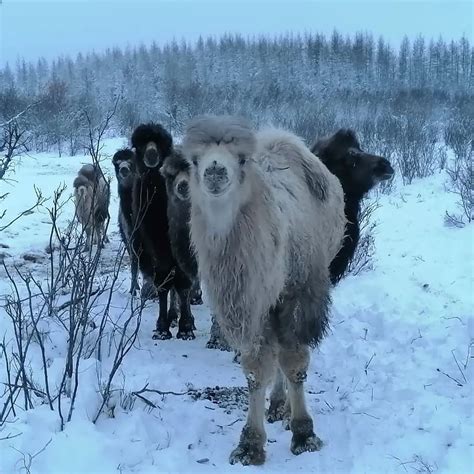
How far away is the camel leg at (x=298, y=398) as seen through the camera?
159 inches

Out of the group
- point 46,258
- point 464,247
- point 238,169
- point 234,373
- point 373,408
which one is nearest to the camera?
point 238,169

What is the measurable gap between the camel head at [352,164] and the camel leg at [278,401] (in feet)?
8.26

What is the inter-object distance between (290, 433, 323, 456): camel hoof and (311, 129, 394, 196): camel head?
307 cm

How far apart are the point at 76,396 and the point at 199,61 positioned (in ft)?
256

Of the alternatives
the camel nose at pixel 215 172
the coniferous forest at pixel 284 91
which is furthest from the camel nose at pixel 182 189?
the coniferous forest at pixel 284 91

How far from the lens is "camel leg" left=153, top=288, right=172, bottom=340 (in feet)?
21.0

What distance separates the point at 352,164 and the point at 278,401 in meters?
2.85

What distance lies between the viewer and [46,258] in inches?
416

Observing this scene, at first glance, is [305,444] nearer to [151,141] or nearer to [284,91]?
[151,141]

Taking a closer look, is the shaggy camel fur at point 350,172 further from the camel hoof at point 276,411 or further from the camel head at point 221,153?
the camel head at point 221,153

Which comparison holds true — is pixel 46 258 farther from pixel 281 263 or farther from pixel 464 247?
pixel 281 263

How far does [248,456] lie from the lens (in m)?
3.86

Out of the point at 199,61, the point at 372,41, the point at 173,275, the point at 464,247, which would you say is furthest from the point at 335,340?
the point at 372,41

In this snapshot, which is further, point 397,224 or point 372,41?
point 372,41
